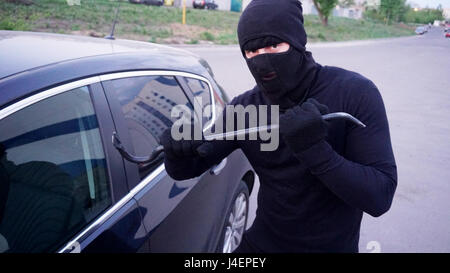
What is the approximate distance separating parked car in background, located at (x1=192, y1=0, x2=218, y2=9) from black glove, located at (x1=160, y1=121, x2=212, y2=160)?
41.6 m

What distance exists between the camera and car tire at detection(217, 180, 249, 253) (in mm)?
2439

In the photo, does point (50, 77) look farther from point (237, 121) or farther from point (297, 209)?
Result: point (297, 209)

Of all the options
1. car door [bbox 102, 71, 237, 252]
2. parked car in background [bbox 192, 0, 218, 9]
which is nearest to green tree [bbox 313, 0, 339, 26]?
parked car in background [bbox 192, 0, 218, 9]

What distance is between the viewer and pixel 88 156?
4.77 ft

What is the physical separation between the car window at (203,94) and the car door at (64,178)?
0.83 m

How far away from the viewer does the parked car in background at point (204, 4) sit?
3984 centimetres

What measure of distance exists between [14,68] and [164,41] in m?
15.8

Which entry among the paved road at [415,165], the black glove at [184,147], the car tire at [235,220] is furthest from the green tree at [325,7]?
the black glove at [184,147]

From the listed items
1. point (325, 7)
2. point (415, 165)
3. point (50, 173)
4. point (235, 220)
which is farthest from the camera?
point (325, 7)

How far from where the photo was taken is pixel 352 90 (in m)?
1.33

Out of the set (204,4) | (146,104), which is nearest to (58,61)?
(146,104)

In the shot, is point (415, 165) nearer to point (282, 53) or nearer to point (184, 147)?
point (282, 53)

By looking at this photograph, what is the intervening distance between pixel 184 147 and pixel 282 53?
0.57 meters
